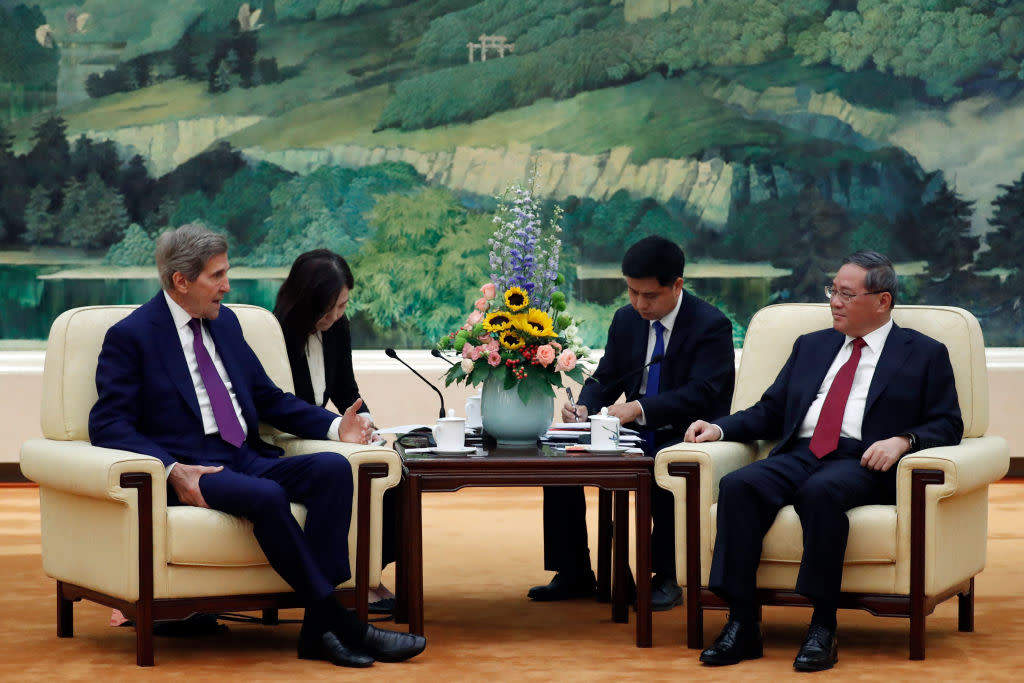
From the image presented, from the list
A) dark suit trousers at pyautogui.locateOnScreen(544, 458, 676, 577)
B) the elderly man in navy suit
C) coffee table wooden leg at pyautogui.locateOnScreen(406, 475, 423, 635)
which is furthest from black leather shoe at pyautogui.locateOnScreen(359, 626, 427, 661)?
dark suit trousers at pyautogui.locateOnScreen(544, 458, 676, 577)

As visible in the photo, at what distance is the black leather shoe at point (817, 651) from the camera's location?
3609mm

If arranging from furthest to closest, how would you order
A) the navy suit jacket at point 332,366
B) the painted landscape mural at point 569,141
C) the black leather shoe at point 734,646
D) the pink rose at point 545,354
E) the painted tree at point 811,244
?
the painted tree at point 811,244 → the painted landscape mural at point 569,141 → the navy suit jacket at point 332,366 → the pink rose at point 545,354 → the black leather shoe at point 734,646

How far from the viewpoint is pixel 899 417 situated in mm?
3961

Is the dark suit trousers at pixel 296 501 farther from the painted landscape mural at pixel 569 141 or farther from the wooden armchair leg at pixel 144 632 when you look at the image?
the painted landscape mural at pixel 569 141

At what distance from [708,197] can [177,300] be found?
447 cm

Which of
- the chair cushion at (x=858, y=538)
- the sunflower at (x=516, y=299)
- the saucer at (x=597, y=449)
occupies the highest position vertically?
the sunflower at (x=516, y=299)

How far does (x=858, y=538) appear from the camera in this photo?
12.1 ft

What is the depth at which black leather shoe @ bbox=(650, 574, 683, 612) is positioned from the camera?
4414 millimetres

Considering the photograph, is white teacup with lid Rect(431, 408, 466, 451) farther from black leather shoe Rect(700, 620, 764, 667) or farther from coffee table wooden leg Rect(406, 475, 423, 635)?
black leather shoe Rect(700, 620, 764, 667)

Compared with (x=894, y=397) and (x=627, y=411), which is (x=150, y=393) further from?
(x=894, y=397)

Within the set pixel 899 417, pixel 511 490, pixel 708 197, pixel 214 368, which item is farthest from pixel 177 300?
pixel 708 197

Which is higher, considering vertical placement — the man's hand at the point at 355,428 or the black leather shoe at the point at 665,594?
the man's hand at the point at 355,428

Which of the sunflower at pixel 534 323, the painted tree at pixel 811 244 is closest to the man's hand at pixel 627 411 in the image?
the sunflower at pixel 534 323

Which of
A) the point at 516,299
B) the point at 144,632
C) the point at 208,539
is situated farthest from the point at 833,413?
the point at 144,632
